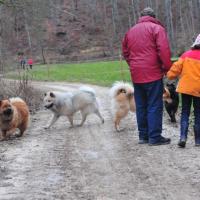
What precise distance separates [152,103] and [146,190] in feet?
11.3

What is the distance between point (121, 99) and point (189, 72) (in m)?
2.77

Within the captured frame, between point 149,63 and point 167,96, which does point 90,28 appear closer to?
point 167,96

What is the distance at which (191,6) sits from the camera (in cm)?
7175

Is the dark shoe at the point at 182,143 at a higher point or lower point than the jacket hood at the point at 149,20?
lower

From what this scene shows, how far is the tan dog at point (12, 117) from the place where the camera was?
11.5 metres

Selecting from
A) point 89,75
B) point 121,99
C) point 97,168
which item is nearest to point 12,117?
point 121,99

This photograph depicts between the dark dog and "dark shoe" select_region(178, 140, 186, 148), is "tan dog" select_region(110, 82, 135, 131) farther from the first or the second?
"dark shoe" select_region(178, 140, 186, 148)

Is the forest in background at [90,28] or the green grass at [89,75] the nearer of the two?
the green grass at [89,75]

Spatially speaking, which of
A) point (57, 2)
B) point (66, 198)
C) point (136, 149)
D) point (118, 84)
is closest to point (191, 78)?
point (136, 149)

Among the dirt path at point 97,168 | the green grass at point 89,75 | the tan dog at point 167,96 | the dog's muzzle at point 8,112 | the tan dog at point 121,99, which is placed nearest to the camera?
the dirt path at point 97,168

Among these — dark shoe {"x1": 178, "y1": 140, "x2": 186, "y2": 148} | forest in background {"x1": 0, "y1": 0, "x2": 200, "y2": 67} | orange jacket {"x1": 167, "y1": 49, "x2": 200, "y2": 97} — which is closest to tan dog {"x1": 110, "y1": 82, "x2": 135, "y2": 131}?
orange jacket {"x1": 167, "y1": 49, "x2": 200, "y2": 97}

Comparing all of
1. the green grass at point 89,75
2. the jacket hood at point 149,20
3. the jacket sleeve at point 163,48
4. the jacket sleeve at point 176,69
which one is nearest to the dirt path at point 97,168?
the jacket sleeve at point 176,69

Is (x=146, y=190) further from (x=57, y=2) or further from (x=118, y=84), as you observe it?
(x=57, y=2)

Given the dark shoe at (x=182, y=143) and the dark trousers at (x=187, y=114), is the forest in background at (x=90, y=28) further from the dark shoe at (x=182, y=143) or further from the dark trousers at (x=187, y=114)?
the dark shoe at (x=182, y=143)
